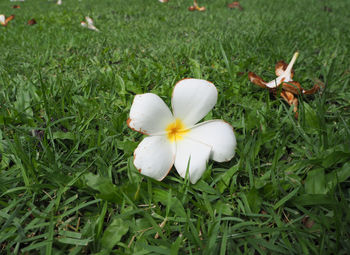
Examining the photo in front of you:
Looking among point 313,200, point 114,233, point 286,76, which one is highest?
point 286,76

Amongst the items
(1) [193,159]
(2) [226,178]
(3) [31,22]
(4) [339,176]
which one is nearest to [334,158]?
(4) [339,176]

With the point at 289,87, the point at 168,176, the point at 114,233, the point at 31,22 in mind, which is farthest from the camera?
the point at 31,22

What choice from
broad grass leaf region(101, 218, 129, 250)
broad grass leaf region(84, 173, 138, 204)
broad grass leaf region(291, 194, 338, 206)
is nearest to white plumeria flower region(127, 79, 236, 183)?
broad grass leaf region(84, 173, 138, 204)

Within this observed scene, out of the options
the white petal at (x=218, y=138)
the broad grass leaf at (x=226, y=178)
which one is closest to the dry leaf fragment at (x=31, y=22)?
the white petal at (x=218, y=138)

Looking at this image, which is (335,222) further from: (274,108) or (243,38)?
(243,38)

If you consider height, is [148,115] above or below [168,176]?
above

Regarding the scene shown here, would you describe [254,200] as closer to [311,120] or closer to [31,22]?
[311,120]
